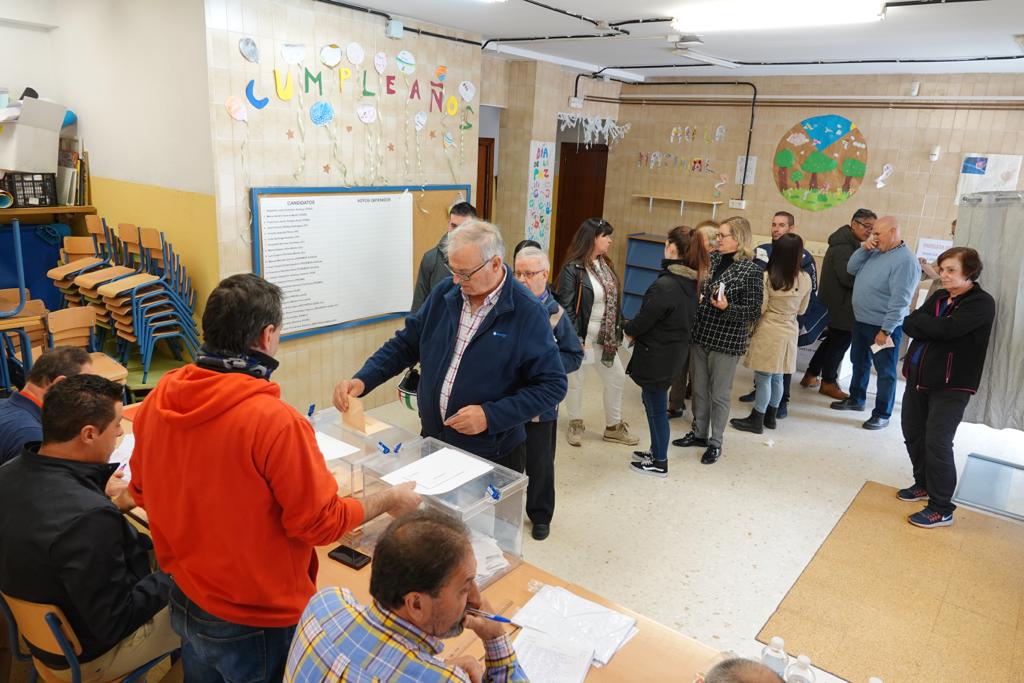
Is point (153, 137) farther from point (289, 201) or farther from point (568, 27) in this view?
point (568, 27)

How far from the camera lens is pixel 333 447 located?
2.30 m

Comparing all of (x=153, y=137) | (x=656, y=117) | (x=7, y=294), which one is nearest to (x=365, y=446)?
(x=153, y=137)

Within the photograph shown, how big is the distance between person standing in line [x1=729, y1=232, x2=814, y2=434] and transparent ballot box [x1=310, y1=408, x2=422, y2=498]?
10.5ft

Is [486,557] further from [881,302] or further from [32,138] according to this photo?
[32,138]

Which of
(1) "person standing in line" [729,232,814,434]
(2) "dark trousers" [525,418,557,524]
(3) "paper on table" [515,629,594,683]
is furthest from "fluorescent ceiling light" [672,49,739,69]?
(3) "paper on table" [515,629,594,683]

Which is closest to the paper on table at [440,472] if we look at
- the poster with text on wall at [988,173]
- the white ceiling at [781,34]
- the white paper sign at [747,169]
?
the white ceiling at [781,34]

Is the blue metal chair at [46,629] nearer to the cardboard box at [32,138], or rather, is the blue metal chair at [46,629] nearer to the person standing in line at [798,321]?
the cardboard box at [32,138]

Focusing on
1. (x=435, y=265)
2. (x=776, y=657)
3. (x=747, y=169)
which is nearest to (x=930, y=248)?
(x=747, y=169)

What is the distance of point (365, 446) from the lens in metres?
2.33

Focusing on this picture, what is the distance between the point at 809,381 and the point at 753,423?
1.41 metres

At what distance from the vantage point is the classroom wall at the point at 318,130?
12.2ft

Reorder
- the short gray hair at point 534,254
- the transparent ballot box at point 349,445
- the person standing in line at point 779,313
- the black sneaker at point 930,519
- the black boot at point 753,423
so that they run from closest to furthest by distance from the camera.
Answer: the transparent ballot box at point 349,445, the short gray hair at point 534,254, the black sneaker at point 930,519, the person standing in line at point 779,313, the black boot at point 753,423

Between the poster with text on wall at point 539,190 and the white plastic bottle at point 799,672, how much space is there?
531 centimetres

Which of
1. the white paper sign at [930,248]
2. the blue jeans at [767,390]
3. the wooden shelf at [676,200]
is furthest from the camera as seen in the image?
the wooden shelf at [676,200]
